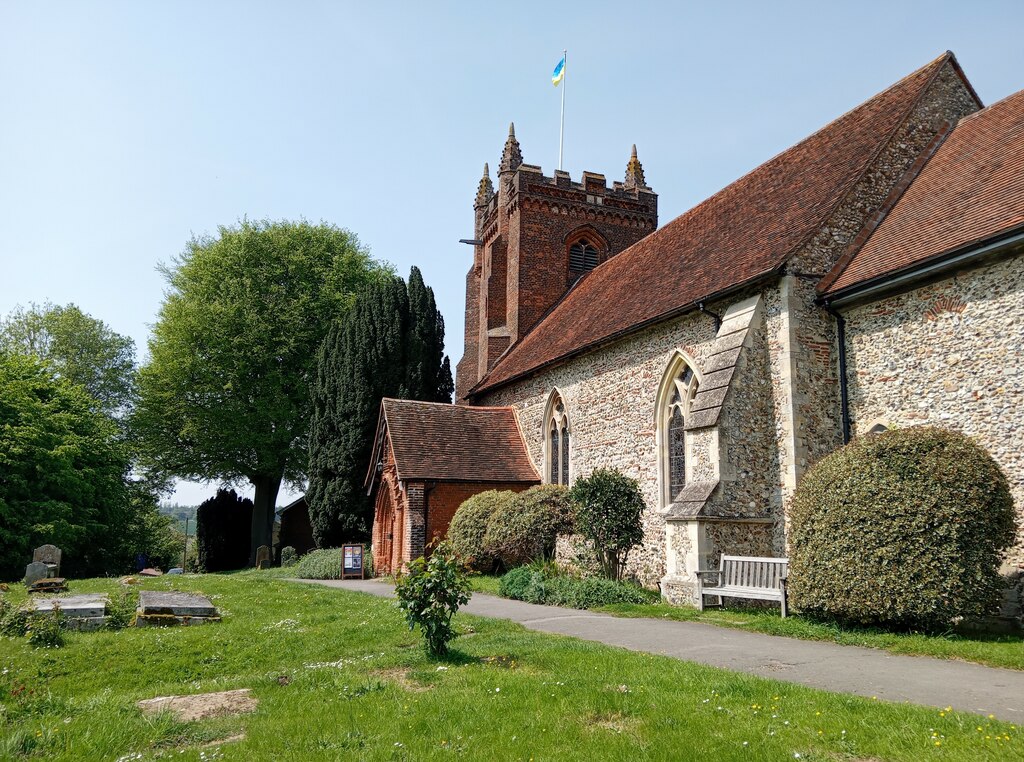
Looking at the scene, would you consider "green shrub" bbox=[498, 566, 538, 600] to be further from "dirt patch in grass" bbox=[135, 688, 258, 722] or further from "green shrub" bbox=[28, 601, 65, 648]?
"dirt patch in grass" bbox=[135, 688, 258, 722]

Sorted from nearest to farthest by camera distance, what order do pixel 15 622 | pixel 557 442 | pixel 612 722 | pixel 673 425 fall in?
pixel 612 722 < pixel 15 622 < pixel 673 425 < pixel 557 442

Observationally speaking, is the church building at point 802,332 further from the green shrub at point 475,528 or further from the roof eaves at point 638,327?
the green shrub at point 475,528

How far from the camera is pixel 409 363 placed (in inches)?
1107

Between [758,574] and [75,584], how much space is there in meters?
15.0

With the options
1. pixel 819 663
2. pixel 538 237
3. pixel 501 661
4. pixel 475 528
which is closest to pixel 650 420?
pixel 475 528

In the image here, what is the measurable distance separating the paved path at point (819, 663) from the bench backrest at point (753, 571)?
4.12 feet

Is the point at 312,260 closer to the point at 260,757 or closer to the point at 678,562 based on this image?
the point at 678,562

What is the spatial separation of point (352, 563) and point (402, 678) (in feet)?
51.9

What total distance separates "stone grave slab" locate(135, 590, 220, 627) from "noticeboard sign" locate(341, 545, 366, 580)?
33.1ft

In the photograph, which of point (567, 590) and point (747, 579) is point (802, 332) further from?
point (567, 590)

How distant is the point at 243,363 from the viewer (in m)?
33.3

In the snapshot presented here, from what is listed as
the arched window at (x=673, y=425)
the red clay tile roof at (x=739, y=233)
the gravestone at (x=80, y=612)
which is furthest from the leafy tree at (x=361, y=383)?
the gravestone at (x=80, y=612)

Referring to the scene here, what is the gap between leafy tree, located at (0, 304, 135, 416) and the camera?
4038cm

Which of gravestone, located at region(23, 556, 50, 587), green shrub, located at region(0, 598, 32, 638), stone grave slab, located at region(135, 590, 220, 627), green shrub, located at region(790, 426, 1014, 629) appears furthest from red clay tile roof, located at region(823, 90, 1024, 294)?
gravestone, located at region(23, 556, 50, 587)
